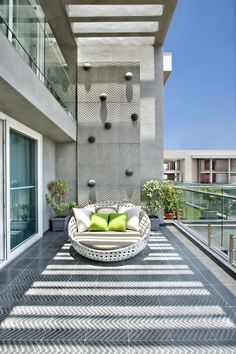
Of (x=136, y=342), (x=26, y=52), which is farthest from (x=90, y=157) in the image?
(x=136, y=342)

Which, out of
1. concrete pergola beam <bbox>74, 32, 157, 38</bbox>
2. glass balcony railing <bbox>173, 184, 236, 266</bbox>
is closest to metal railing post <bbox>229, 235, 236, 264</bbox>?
glass balcony railing <bbox>173, 184, 236, 266</bbox>

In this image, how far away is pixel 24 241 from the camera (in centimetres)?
613

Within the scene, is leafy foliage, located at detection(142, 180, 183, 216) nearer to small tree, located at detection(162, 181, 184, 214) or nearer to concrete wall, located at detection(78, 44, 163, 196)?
small tree, located at detection(162, 181, 184, 214)

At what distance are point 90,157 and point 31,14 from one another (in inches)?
164

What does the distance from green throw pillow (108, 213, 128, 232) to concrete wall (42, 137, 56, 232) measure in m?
2.27

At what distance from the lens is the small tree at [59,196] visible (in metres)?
7.92

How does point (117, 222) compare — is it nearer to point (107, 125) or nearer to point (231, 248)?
point (231, 248)

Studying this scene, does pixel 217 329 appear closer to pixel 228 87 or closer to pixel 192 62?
pixel 192 62

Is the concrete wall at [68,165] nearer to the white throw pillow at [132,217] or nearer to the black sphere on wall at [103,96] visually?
the black sphere on wall at [103,96]

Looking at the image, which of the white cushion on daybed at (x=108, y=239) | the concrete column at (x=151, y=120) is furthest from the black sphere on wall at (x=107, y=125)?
the white cushion on daybed at (x=108, y=239)

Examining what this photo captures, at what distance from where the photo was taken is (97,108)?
8547 mm

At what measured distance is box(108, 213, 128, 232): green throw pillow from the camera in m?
6.02

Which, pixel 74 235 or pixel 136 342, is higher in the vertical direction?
pixel 74 235

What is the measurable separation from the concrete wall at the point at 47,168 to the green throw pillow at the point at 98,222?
6.48 feet
